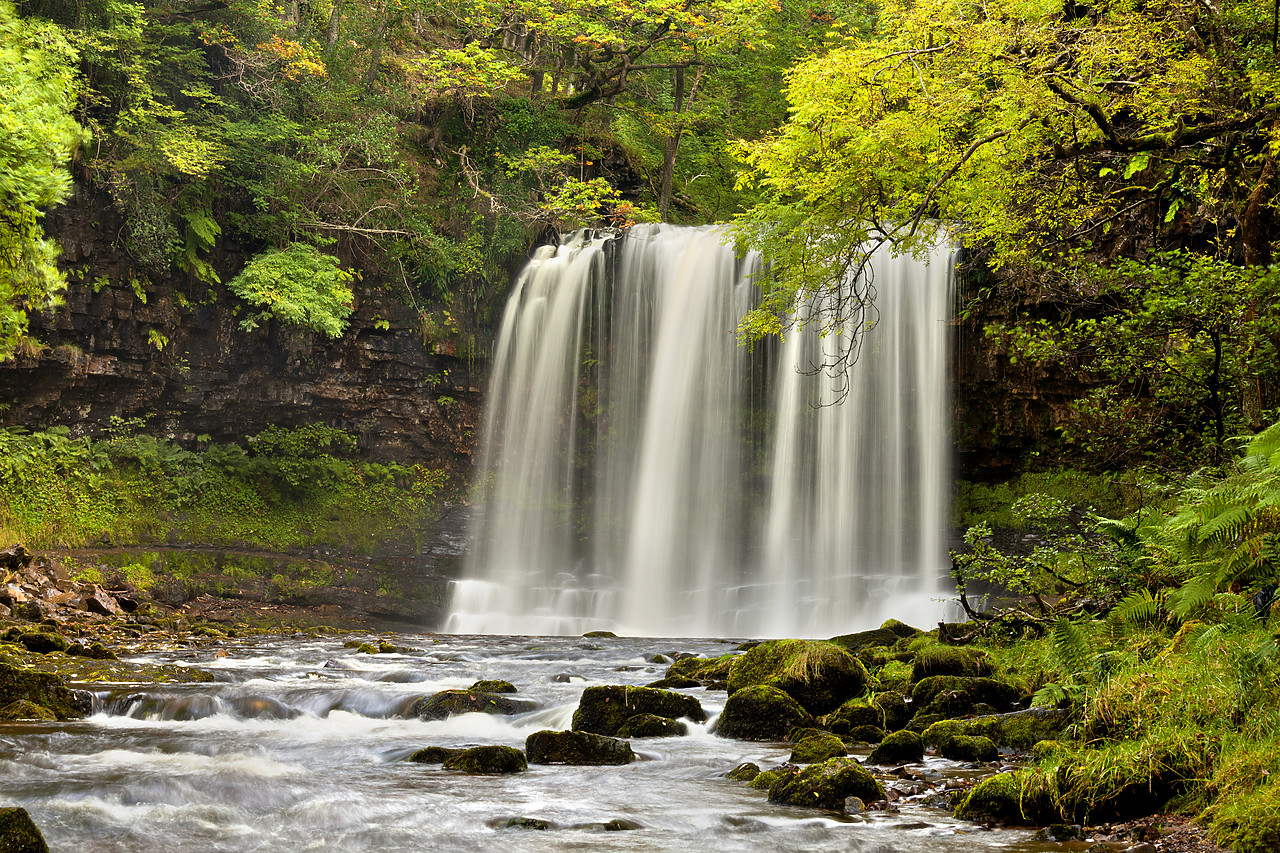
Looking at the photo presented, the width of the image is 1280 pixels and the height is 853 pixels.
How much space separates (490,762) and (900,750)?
9.77ft

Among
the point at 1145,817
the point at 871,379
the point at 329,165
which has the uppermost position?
the point at 329,165

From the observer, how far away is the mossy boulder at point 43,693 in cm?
806

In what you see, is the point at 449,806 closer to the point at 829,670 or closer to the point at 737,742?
the point at 737,742

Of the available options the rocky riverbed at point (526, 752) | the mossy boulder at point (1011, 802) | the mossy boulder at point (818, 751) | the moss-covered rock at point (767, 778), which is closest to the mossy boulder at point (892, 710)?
the rocky riverbed at point (526, 752)

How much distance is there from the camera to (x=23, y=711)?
25.8 ft

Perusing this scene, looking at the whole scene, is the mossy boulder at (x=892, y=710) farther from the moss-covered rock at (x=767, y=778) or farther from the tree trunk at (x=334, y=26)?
the tree trunk at (x=334, y=26)

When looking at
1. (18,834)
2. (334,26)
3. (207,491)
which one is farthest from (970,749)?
(334,26)

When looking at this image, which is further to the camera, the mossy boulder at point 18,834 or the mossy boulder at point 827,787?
the mossy boulder at point 827,787

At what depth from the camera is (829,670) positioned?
8.29m

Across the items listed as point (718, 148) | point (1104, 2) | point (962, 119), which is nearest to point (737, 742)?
point (962, 119)

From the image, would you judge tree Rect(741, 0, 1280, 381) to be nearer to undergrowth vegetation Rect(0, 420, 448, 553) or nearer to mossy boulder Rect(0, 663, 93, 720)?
mossy boulder Rect(0, 663, 93, 720)

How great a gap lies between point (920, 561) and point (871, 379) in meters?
4.18

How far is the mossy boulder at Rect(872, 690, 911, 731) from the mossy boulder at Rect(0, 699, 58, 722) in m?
7.42

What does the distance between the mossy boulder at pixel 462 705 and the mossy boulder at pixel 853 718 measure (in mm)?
3247
